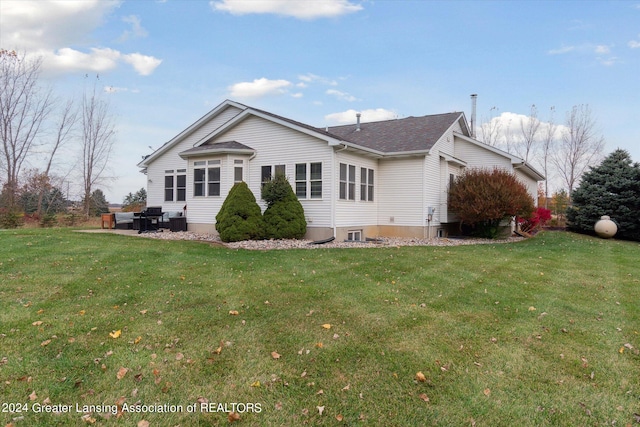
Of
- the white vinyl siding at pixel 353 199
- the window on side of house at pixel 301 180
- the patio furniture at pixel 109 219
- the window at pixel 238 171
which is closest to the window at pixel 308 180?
the window on side of house at pixel 301 180

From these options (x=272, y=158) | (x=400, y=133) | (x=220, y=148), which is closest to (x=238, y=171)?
(x=220, y=148)

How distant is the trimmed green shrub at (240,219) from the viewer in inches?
485

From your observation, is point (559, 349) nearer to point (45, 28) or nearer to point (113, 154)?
point (45, 28)

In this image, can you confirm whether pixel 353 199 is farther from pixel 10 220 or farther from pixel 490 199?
pixel 10 220

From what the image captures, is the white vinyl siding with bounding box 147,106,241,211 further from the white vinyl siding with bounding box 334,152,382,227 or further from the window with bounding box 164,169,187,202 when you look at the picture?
the white vinyl siding with bounding box 334,152,382,227

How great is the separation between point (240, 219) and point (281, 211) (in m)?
1.35

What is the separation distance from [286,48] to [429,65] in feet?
20.3

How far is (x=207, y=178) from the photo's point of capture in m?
14.7

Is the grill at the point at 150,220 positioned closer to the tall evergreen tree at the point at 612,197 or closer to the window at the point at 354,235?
the window at the point at 354,235

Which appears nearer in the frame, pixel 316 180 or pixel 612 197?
pixel 316 180

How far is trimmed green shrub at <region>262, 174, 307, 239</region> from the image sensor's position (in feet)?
41.4

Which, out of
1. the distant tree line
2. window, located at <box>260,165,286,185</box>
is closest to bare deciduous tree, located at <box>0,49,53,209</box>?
the distant tree line

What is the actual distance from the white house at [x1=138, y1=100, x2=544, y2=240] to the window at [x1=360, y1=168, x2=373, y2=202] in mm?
39

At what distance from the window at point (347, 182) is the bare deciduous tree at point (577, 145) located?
21.9 m
